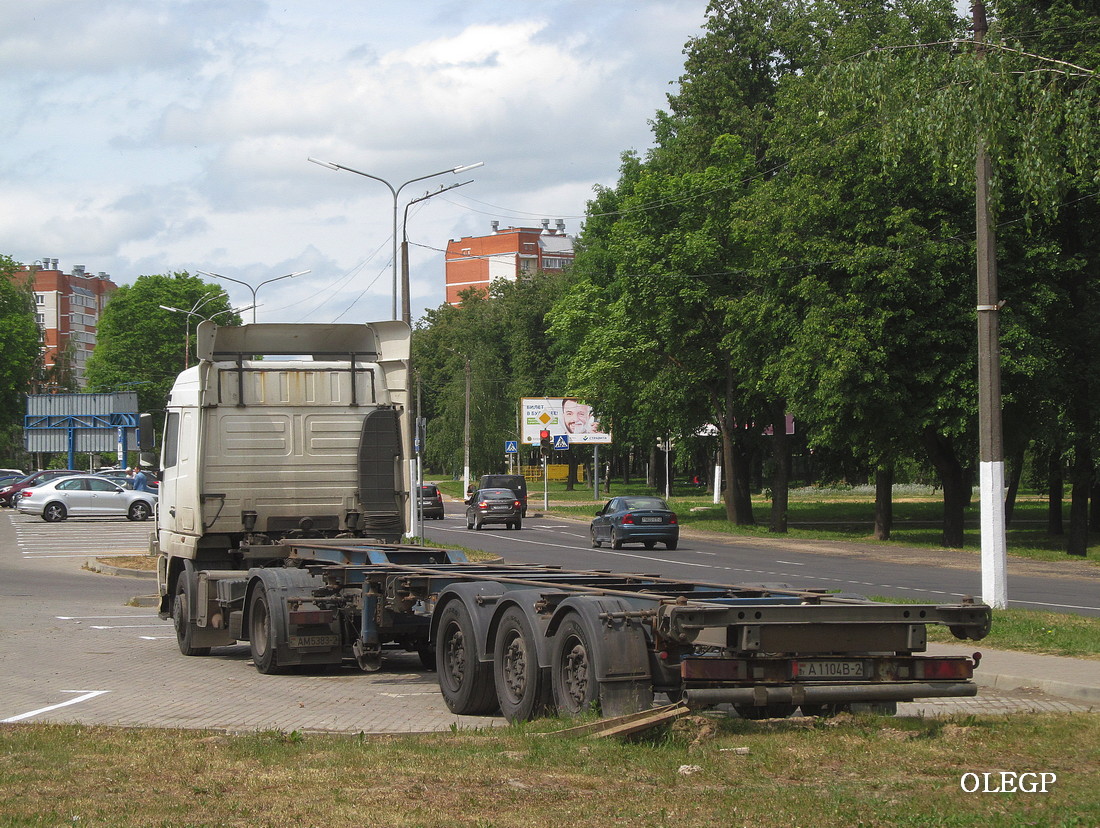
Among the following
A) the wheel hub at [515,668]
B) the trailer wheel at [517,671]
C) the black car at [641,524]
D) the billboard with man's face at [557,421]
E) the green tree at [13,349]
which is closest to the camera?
the trailer wheel at [517,671]

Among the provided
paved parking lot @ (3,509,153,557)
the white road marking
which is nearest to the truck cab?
the white road marking

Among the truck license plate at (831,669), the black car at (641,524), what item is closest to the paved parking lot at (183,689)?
the truck license plate at (831,669)

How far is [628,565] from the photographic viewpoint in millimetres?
28578

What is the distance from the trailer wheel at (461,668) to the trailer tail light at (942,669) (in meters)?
3.07

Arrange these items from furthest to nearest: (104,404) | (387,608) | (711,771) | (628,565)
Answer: (104,404), (628,565), (387,608), (711,771)

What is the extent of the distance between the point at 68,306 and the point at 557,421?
89.7 m

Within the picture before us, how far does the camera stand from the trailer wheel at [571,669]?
26.7 feet

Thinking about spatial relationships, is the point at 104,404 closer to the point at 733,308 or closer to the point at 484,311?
the point at 484,311

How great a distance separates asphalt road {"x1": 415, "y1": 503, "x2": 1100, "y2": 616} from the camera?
21922 mm

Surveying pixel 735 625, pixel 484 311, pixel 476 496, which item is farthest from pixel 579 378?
pixel 484 311

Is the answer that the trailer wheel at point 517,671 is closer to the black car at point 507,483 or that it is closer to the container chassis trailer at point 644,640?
the container chassis trailer at point 644,640

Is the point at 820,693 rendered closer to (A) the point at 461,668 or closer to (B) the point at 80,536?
(A) the point at 461,668

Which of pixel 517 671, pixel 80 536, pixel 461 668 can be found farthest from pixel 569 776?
pixel 80 536

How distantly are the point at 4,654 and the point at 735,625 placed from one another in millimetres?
9735
